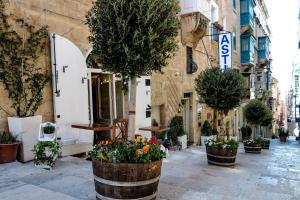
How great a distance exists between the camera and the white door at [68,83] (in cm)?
646

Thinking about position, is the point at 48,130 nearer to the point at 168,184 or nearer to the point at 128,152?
the point at 168,184

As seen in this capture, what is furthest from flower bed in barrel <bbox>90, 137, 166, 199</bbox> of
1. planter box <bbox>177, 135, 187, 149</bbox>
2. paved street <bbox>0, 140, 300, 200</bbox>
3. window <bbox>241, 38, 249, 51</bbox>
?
window <bbox>241, 38, 249, 51</bbox>

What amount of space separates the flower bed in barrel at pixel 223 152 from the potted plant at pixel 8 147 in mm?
4597

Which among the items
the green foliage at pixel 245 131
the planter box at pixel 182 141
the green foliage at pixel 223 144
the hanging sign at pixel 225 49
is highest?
the hanging sign at pixel 225 49

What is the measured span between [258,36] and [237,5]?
9.64 m

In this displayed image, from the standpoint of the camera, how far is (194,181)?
217 inches

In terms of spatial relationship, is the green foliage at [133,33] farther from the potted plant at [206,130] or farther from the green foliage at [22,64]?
the potted plant at [206,130]

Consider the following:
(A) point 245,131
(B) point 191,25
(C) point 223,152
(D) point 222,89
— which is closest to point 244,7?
(A) point 245,131

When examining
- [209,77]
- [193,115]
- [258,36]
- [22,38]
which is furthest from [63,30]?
[258,36]

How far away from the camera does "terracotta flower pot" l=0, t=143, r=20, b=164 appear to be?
5367 millimetres

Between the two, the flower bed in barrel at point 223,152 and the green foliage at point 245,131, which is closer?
the flower bed in barrel at point 223,152

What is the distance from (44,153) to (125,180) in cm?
240

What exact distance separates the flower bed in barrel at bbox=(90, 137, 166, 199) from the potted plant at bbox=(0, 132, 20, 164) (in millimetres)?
2400

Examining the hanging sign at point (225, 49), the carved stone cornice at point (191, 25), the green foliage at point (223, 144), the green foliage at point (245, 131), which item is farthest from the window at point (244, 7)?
the green foliage at point (223, 144)
